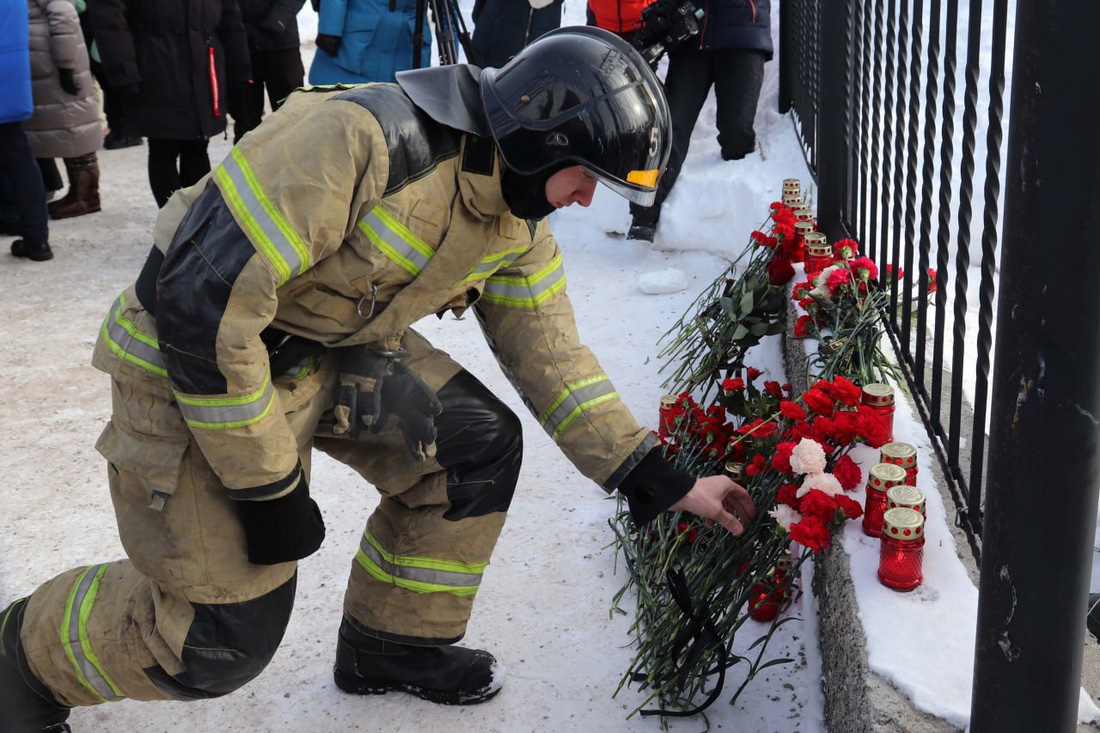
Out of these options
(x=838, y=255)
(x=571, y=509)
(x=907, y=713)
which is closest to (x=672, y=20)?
(x=838, y=255)

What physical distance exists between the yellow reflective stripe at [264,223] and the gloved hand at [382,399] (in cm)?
45

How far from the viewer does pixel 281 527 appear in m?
2.26

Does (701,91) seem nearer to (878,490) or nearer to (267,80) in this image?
(267,80)

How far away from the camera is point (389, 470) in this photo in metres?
2.63

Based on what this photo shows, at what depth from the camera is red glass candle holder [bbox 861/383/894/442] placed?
106 inches

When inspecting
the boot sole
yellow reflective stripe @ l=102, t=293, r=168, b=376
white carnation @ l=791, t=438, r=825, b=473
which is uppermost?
yellow reflective stripe @ l=102, t=293, r=168, b=376

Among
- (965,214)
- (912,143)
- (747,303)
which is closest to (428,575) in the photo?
(965,214)

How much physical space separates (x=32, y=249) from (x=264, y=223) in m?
4.90

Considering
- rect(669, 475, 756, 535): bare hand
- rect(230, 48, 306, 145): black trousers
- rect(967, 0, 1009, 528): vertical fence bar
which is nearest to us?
rect(967, 0, 1009, 528): vertical fence bar

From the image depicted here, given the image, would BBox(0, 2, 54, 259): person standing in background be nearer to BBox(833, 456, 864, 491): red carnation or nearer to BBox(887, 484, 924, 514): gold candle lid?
BBox(833, 456, 864, 491): red carnation

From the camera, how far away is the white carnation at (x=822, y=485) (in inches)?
96.6

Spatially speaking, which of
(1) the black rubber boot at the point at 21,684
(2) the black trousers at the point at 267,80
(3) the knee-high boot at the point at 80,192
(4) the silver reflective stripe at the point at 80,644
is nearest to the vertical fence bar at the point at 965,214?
(4) the silver reflective stripe at the point at 80,644

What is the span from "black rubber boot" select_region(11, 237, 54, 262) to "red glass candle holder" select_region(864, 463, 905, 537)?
5.26 meters

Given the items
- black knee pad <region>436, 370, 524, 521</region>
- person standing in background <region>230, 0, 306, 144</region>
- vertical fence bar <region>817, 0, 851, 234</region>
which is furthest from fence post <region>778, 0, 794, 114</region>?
black knee pad <region>436, 370, 524, 521</region>
